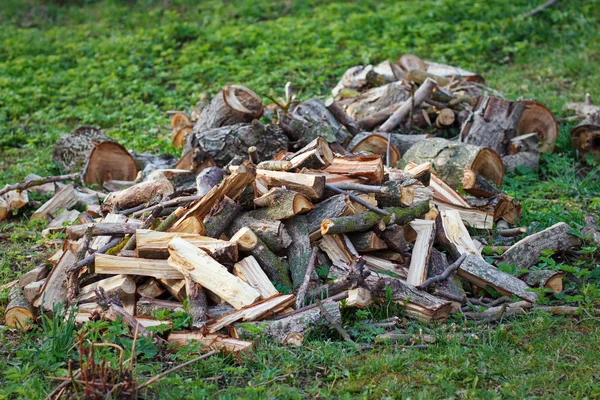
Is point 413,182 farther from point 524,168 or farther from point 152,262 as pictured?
point 524,168

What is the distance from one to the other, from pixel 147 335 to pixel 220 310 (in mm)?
511

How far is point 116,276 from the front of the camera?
182 inches

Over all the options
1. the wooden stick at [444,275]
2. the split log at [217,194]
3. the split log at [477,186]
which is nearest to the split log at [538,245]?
the wooden stick at [444,275]

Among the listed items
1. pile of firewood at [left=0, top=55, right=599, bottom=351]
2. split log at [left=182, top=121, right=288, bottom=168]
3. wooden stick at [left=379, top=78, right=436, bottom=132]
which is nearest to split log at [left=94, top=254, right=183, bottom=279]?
pile of firewood at [left=0, top=55, right=599, bottom=351]

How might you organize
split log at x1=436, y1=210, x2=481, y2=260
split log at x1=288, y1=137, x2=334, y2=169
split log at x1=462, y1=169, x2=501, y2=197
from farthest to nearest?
split log at x1=462, y1=169, x2=501, y2=197, split log at x1=288, y1=137, x2=334, y2=169, split log at x1=436, y1=210, x2=481, y2=260

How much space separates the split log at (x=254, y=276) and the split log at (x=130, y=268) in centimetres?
42

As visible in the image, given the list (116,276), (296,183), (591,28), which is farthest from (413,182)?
(591,28)

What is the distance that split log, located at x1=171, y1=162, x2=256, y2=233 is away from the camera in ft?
15.5

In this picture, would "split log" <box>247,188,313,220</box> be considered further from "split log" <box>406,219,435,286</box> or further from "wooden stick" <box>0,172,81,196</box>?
"wooden stick" <box>0,172,81,196</box>

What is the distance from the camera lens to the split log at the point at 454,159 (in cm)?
643

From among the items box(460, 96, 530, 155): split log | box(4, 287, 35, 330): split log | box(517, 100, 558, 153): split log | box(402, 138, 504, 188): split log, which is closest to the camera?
box(4, 287, 35, 330): split log

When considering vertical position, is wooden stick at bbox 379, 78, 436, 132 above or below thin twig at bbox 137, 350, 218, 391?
below

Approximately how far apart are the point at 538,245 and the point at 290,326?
86.0 inches

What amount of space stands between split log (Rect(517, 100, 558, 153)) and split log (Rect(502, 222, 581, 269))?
276 centimetres
